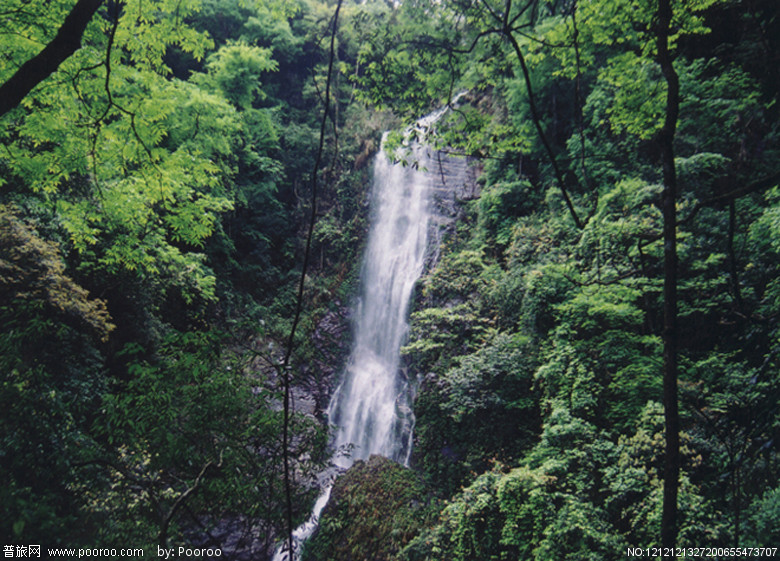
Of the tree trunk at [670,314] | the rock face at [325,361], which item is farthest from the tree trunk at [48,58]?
the rock face at [325,361]

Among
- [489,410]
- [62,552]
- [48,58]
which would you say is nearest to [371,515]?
[489,410]

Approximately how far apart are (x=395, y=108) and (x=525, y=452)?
19.1 feet

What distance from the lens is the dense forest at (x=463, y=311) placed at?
287 centimetres

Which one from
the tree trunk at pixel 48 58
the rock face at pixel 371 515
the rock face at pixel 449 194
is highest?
the rock face at pixel 449 194

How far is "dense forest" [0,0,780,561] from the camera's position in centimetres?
287

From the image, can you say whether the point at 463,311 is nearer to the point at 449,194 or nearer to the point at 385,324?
the point at 385,324

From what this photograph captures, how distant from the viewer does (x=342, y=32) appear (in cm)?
1702

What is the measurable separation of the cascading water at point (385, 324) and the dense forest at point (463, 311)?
1635 mm

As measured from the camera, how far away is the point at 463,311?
9617 millimetres

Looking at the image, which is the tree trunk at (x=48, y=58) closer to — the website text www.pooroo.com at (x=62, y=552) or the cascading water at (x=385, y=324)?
the website text www.pooroo.com at (x=62, y=552)

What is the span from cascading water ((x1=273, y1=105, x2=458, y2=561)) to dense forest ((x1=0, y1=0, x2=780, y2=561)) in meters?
1.64

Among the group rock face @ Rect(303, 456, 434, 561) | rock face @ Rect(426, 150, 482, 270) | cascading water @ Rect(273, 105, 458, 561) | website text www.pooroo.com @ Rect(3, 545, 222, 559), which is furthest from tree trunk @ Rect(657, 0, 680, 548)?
rock face @ Rect(426, 150, 482, 270)

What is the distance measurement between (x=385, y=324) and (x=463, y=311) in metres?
3.74

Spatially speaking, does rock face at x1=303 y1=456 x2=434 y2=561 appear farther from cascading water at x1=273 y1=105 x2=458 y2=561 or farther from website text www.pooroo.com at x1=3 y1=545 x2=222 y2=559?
website text www.pooroo.com at x1=3 y1=545 x2=222 y2=559
